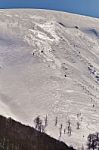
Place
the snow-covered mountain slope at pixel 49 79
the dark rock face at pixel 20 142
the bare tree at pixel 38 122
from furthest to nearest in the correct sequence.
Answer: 1. the snow-covered mountain slope at pixel 49 79
2. the bare tree at pixel 38 122
3. the dark rock face at pixel 20 142

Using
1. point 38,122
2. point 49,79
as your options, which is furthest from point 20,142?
point 49,79

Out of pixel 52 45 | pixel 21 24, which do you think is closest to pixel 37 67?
pixel 52 45

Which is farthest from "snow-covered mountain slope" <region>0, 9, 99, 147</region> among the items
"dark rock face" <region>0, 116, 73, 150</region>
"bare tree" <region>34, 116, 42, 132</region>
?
"dark rock face" <region>0, 116, 73, 150</region>

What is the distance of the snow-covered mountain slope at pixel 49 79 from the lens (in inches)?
5074

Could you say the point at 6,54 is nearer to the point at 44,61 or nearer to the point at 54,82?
the point at 44,61

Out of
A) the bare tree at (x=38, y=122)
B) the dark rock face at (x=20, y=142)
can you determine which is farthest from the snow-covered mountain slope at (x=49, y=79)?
the dark rock face at (x=20, y=142)

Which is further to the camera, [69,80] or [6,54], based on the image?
[6,54]

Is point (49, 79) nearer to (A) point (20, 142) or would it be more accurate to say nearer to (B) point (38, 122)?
(B) point (38, 122)

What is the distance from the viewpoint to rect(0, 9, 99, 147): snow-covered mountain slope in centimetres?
12888

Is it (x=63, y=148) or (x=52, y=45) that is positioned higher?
(x=63, y=148)

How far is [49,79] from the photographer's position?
152750mm

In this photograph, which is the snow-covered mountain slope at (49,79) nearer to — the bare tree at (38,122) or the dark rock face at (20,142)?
the bare tree at (38,122)

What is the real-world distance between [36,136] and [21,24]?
481ft

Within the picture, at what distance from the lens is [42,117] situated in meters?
127
